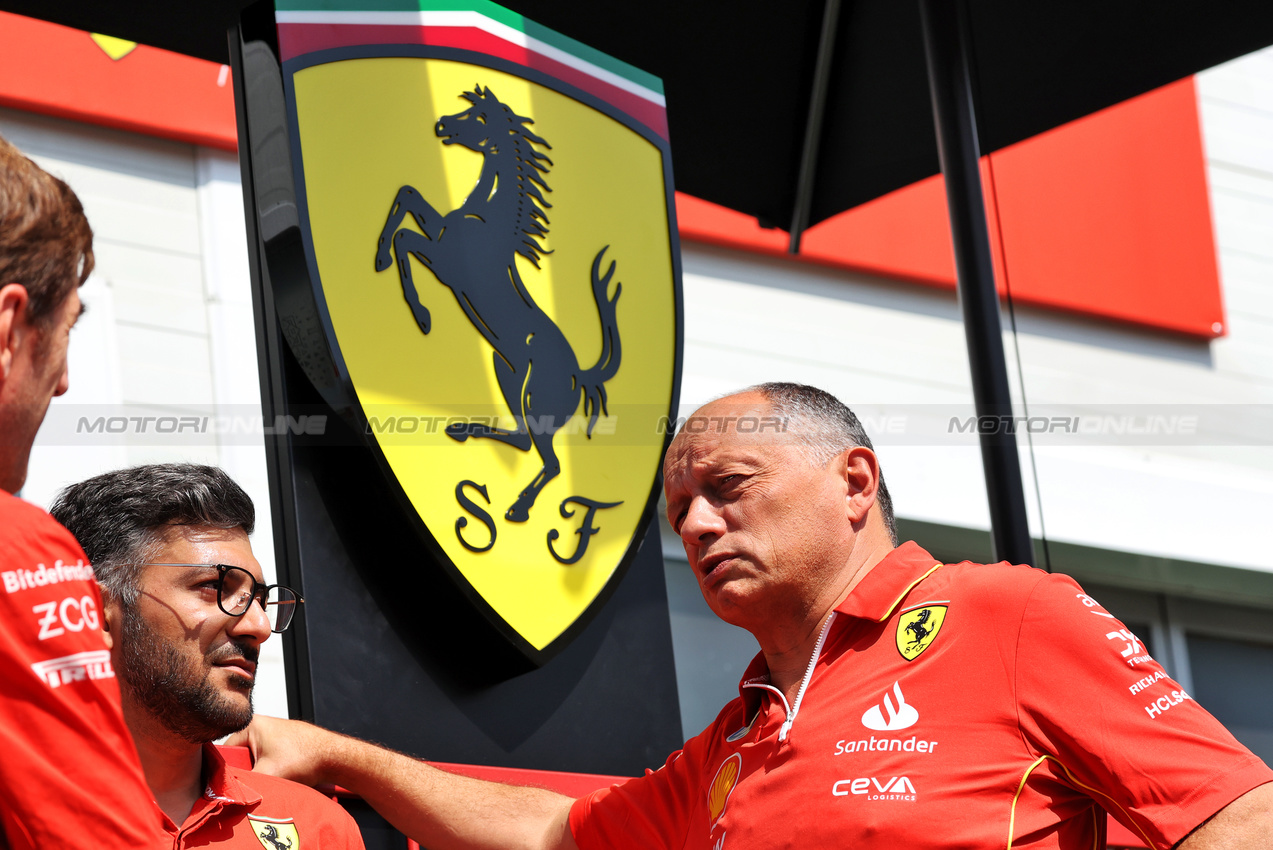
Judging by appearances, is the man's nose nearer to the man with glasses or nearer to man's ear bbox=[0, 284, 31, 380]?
the man with glasses

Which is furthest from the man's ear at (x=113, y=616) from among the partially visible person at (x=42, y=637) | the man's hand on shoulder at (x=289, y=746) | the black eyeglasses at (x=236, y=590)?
the partially visible person at (x=42, y=637)

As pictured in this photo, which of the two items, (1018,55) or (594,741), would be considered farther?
(1018,55)

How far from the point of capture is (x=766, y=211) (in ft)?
13.3

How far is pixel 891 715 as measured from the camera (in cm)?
174

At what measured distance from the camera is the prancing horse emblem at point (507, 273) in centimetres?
248

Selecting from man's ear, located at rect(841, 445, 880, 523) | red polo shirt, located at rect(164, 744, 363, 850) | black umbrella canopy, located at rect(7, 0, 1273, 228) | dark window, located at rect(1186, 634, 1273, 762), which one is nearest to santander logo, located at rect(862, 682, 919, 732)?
man's ear, located at rect(841, 445, 880, 523)

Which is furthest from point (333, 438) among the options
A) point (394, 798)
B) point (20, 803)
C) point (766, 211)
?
point (766, 211)

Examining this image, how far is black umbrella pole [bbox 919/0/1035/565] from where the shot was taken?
3281 mm

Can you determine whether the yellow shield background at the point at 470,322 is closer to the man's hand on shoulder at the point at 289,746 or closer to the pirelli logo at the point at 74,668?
the man's hand on shoulder at the point at 289,746

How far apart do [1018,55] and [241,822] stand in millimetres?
2832

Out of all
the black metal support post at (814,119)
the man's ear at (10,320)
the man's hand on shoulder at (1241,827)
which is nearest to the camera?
the man's ear at (10,320)

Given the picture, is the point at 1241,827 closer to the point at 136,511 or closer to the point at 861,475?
the point at 861,475

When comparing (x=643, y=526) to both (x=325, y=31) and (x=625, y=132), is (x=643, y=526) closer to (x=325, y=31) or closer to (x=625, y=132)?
(x=625, y=132)

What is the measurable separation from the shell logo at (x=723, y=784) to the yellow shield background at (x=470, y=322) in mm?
609
